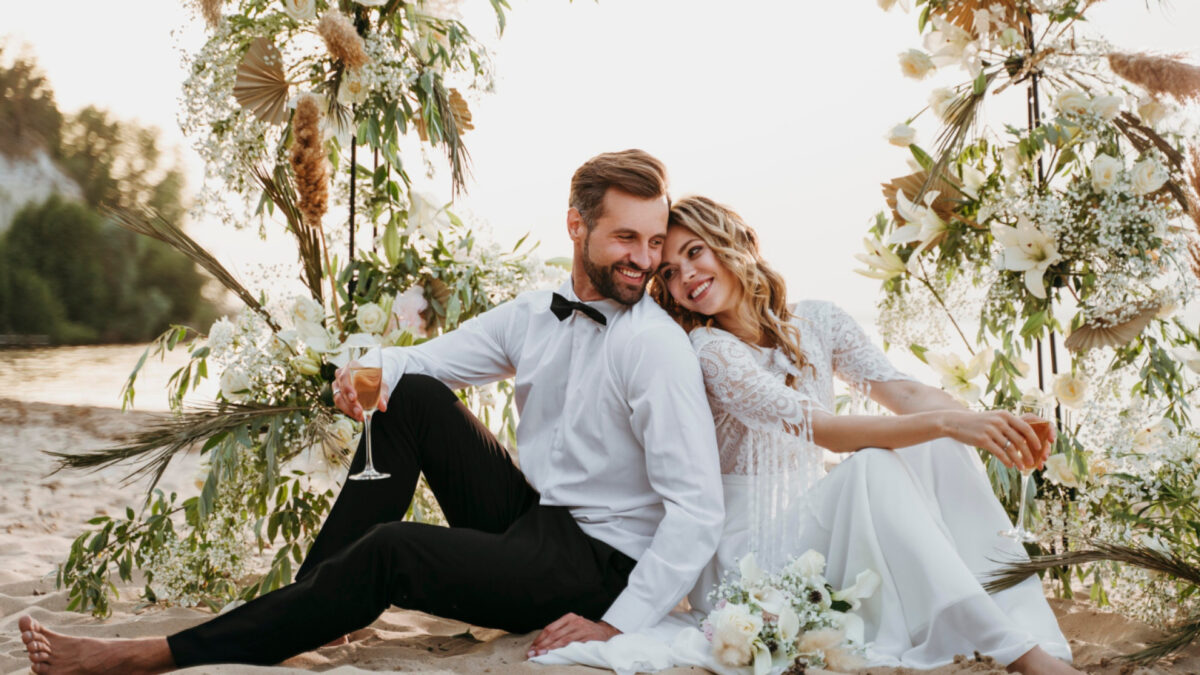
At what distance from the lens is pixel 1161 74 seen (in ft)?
8.63

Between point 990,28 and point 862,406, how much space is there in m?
1.21

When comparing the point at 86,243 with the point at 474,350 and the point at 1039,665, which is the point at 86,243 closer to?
the point at 474,350

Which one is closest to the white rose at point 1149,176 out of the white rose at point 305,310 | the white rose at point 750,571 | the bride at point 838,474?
the bride at point 838,474

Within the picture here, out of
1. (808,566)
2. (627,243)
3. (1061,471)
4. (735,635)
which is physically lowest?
(735,635)

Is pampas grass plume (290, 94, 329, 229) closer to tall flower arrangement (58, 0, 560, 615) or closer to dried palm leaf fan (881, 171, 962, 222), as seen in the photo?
tall flower arrangement (58, 0, 560, 615)

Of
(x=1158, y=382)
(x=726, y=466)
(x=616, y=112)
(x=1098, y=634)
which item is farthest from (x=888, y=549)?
(x=616, y=112)

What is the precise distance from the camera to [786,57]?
36.2 feet

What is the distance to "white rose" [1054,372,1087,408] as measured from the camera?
2.85 m

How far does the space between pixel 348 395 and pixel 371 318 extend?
0.59m

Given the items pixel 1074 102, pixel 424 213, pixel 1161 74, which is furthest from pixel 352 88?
pixel 1161 74

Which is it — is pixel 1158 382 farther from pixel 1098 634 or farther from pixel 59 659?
pixel 59 659

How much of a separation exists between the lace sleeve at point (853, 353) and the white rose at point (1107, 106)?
3.10 ft

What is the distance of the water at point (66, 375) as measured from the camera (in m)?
8.60

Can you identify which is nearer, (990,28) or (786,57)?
(990,28)
